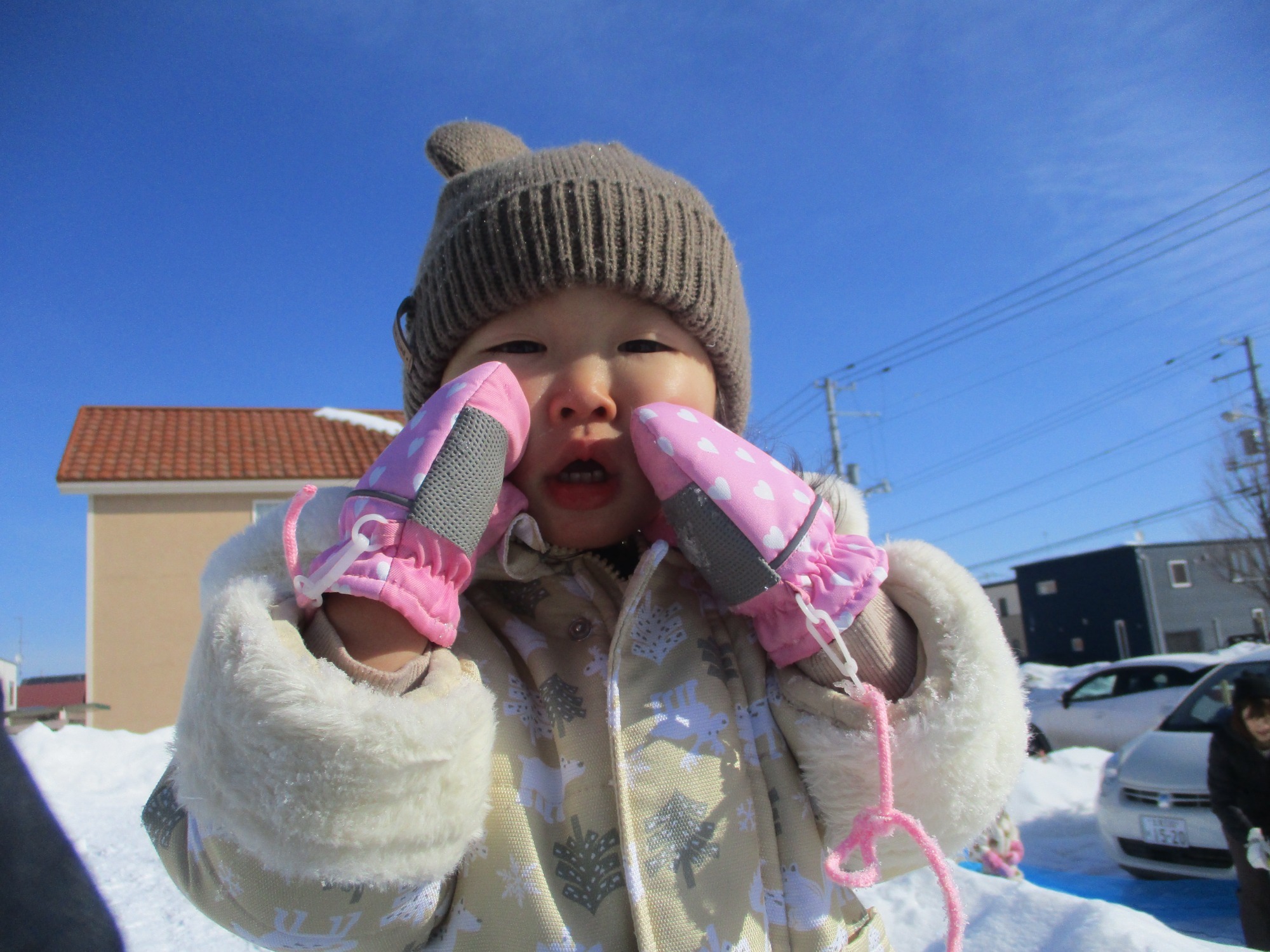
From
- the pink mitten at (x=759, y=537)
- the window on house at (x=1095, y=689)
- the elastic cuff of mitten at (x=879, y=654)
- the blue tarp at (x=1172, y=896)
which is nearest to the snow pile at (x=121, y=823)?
the pink mitten at (x=759, y=537)

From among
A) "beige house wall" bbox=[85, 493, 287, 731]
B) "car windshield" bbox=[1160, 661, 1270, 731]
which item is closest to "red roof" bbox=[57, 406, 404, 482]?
"beige house wall" bbox=[85, 493, 287, 731]

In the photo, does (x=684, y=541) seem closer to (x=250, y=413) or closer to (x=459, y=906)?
(x=459, y=906)

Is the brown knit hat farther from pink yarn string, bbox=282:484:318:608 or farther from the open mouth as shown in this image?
pink yarn string, bbox=282:484:318:608

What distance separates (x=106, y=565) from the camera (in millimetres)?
12352

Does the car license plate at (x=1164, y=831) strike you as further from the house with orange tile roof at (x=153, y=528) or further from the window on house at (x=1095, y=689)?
the house with orange tile roof at (x=153, y=528)

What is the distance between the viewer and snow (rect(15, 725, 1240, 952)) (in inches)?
83.8

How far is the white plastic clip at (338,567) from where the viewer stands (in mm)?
975

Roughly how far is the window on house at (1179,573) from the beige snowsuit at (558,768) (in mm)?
42015

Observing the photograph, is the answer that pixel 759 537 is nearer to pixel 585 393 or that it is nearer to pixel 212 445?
pixel 585 393

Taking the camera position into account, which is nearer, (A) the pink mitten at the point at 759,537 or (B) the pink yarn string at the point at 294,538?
(B) the pink yarn string at the point at 294,538

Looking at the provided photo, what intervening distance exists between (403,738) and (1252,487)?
29.3m

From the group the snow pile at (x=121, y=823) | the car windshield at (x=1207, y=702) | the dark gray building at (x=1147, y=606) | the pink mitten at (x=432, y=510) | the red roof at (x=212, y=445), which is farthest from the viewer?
the dark gray building at (x=1147, y=606)

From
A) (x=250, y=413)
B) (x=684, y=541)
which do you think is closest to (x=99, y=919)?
(x=684, y=541)

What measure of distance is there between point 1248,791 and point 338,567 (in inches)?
240
